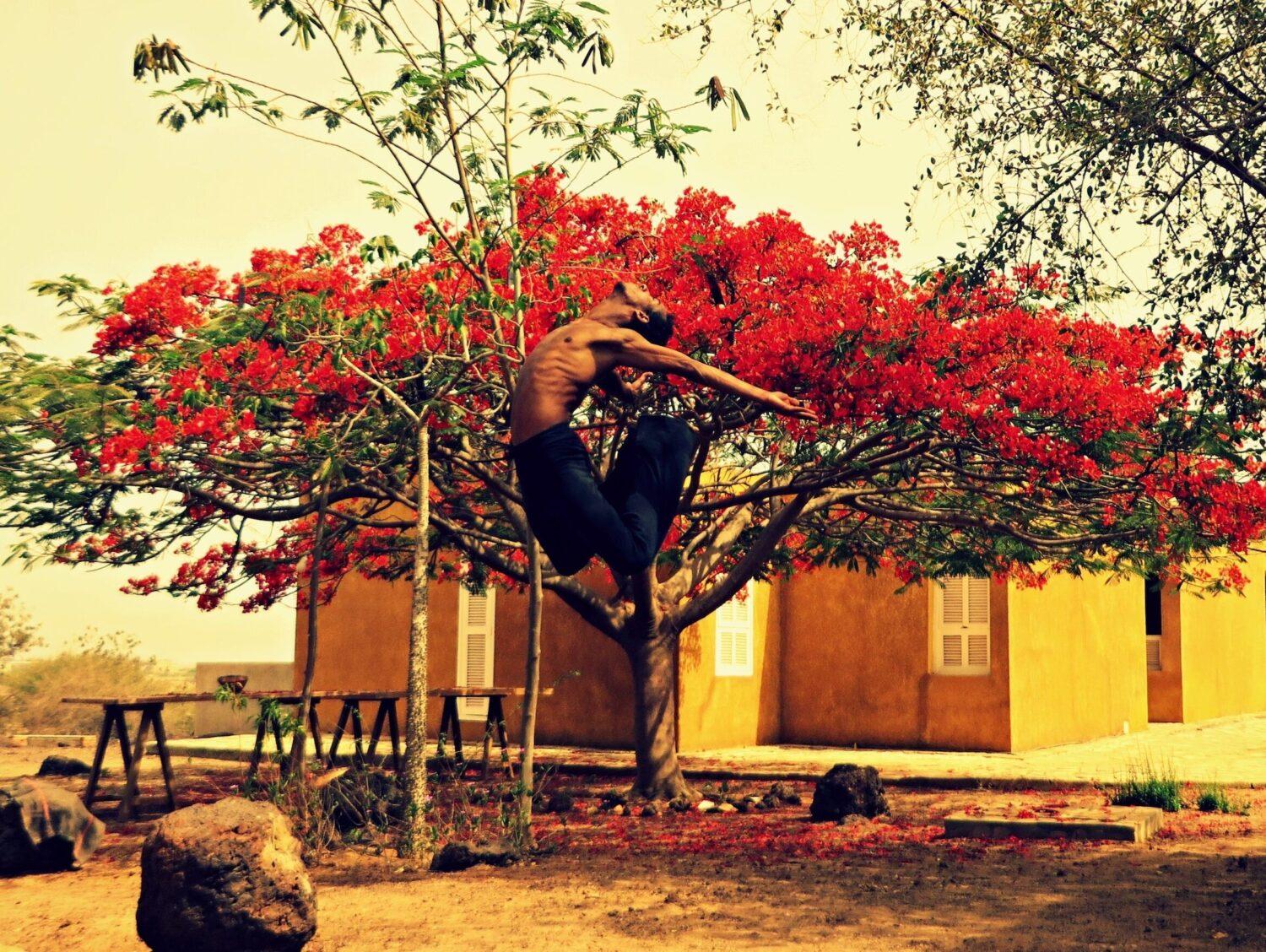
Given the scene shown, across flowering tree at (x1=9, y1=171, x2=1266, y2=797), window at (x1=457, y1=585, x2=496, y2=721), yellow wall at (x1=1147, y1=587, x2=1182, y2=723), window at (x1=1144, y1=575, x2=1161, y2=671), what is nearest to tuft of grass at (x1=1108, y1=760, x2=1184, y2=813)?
flowering tree at (x1=9, y1=171, x2=1266, y2=797)

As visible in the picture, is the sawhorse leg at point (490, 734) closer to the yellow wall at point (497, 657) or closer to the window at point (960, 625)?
the yellow wall at point (497, 657)

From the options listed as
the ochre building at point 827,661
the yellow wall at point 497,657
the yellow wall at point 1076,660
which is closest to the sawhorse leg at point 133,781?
the yellow wall at point 497,657

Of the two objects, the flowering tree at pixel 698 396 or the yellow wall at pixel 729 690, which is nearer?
the flowering tree at pixel 698 396

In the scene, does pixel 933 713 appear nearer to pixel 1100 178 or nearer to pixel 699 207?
pixel 699 207

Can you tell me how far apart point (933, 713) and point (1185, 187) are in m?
9.90

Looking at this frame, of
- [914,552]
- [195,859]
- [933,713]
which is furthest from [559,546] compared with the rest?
[933,713]

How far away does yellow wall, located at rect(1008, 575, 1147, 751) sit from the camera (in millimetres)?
17125

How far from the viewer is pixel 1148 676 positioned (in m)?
23.8

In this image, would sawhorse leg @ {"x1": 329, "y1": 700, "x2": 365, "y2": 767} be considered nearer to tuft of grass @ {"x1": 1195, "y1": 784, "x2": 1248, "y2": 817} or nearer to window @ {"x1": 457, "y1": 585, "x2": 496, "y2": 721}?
window @ {"x1": 457, "y1": 585, "x2": 496, "y2": 721}

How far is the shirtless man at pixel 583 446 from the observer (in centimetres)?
492

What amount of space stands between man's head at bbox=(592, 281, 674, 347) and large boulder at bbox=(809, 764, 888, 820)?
6.80m

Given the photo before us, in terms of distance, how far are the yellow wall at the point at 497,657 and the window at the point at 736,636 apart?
1.29 m

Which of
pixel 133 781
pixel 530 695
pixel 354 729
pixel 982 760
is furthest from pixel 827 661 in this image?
pixel 530 695

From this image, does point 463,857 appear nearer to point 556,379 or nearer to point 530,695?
point 530,695
